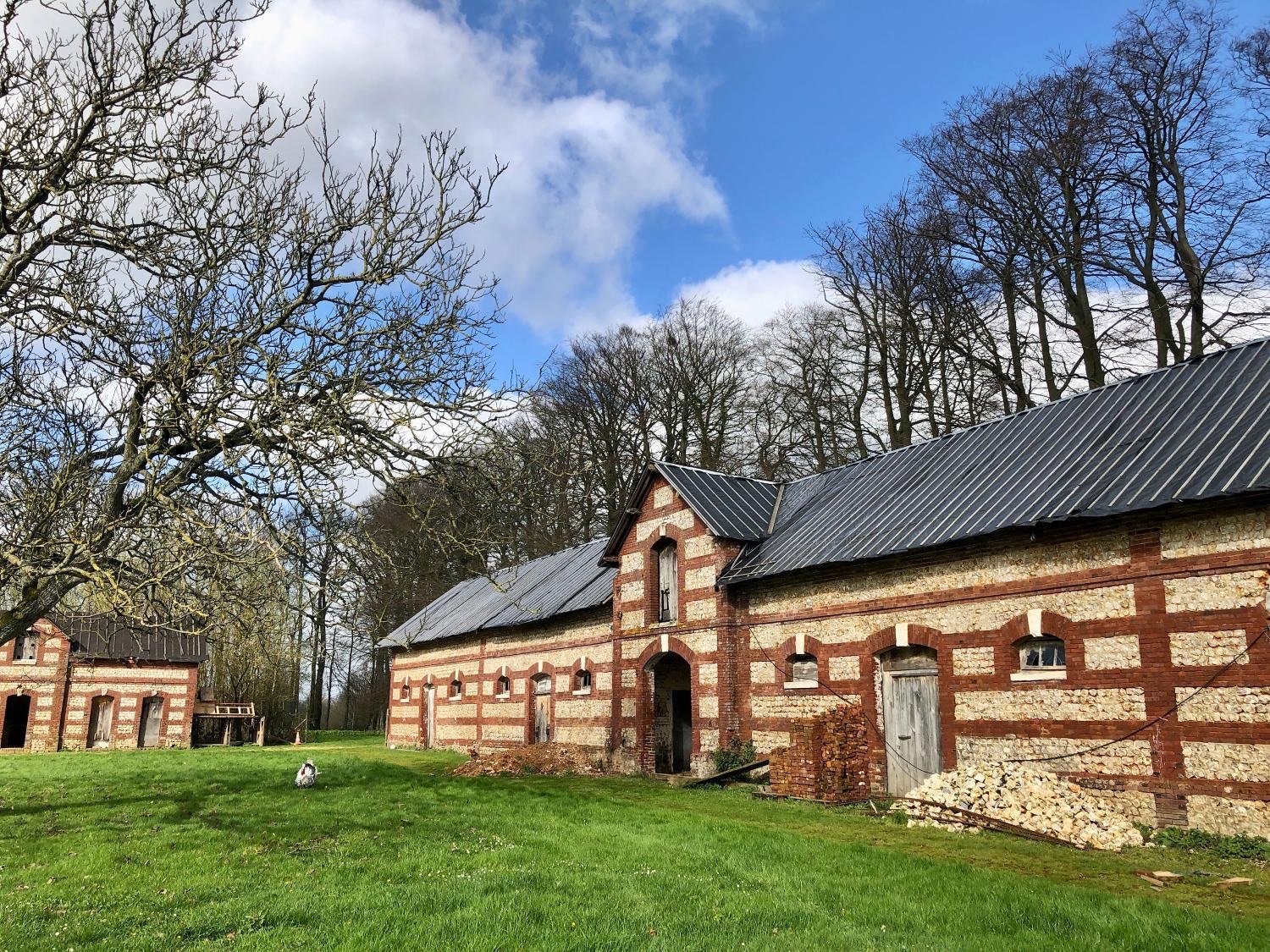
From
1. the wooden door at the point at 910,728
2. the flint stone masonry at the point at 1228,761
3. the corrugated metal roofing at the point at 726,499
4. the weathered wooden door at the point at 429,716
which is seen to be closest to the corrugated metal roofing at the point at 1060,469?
the corrugated metal roofing at the point at 726,499

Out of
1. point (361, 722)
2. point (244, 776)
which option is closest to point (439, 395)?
point (244, 776)

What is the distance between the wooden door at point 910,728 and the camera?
1499 cm

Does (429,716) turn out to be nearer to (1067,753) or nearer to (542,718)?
(542,718)

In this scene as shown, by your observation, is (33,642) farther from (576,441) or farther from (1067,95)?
(1067,95)

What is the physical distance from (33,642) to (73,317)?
104 ft

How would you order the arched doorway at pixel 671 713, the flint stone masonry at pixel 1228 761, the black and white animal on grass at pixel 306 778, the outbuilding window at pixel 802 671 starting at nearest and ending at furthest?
the flint stone masonry at pixel 1228 761
the black and white animal on grass at pixel 306 778
the outbuilding window at pixel 802 671
the arched doorway at pixel 671 713

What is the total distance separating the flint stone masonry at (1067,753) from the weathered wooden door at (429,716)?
22.5 metres

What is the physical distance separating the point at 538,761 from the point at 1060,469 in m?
14.0

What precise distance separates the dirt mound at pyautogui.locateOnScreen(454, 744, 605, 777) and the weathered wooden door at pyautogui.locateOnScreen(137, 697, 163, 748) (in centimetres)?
2076

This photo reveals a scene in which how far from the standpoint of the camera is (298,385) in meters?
10.4

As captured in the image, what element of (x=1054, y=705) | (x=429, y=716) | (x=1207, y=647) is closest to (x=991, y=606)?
(x=1054, y=705)

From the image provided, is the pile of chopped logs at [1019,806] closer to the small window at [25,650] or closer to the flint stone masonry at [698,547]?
the flint stone masonry at [698,547]

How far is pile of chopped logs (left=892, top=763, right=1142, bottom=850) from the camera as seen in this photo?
37.0 ft

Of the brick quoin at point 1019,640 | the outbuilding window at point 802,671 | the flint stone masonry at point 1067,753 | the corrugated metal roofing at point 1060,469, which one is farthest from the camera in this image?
the outbuilding window at point 802,671
